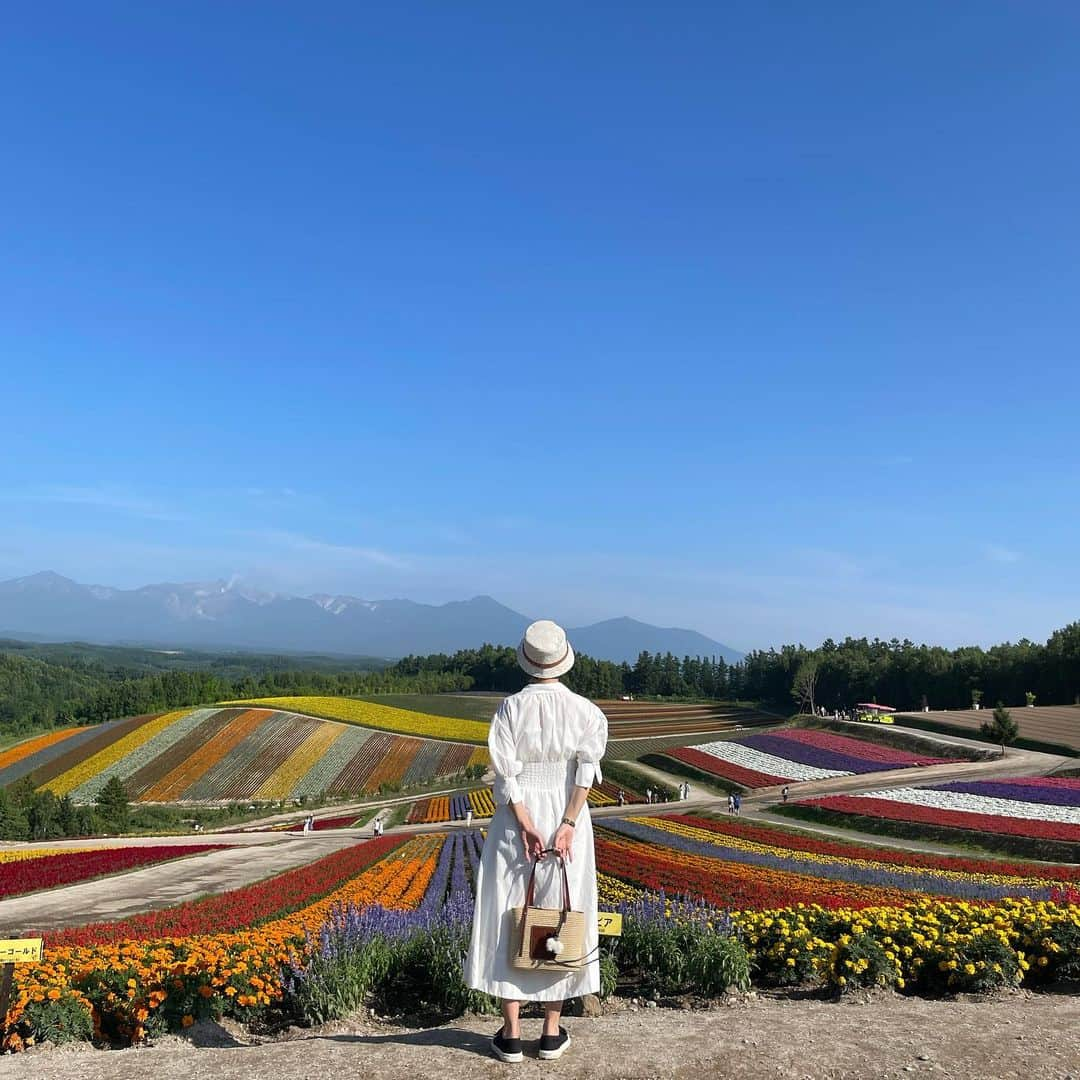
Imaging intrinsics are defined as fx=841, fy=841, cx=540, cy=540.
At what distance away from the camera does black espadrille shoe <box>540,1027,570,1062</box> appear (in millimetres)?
5078

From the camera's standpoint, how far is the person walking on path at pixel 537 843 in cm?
514

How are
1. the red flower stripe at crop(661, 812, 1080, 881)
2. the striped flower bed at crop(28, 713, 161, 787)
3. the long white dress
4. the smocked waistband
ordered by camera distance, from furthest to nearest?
the striped flower bed at crop(28, 713, 161, 787)
the red flower stripe at crop(661, 812, 1080, 881)
the smocked waistband
the long white dress

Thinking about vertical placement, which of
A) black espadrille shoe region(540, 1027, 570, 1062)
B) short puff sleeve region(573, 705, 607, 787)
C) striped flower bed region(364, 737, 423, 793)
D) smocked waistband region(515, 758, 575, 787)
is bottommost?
striped flower bed region(364, 737, 423, 793)

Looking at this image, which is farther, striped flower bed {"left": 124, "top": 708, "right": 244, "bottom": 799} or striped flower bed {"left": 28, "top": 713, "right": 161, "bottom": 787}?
striped flower bed {"left": 28, "top": 713, "right": 161, "bottom": 787}

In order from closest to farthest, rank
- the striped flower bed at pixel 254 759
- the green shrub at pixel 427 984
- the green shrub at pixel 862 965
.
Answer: the green shrub at pixel 427 984
the green shrub at pixel 862 965
the striped flower bed at pixel 254 759

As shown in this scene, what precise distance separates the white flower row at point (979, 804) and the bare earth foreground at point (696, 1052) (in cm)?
2763

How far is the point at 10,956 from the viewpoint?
6.10 m

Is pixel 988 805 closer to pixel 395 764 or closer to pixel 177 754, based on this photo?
pixel 395 764

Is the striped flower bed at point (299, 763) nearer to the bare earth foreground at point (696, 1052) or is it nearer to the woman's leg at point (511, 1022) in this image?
the bare earth foreground at point (696, 1052)

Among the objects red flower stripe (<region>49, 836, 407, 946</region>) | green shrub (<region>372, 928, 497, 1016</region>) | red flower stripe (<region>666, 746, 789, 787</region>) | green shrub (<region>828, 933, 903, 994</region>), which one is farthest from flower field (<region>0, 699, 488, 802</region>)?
green shrub (<region>828, 933, 903, 994</region>)

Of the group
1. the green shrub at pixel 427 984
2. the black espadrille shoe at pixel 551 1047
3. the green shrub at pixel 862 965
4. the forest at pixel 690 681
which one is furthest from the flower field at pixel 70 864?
the forest at pixel 690 681

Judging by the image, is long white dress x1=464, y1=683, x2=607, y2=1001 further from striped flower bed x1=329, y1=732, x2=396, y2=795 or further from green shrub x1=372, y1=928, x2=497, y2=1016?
striped flower bed x1=329, y1=732, x2=396, y2=795

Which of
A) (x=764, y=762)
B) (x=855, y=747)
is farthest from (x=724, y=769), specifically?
(x=855, y=747)

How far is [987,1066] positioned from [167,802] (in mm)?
57347
